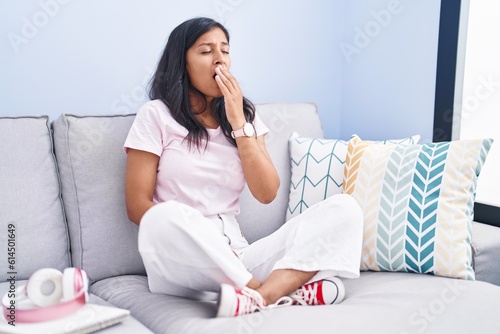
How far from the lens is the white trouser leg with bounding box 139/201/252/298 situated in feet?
3.86

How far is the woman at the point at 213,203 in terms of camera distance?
1208 mm

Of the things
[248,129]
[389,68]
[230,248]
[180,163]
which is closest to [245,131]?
[248,129]

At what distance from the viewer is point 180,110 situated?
161 centimetres

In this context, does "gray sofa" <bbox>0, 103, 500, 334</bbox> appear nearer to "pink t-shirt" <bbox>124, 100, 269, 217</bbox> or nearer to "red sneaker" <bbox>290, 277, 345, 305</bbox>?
"red sneaker" <bbox>290, 277, 345, 305</bbox>

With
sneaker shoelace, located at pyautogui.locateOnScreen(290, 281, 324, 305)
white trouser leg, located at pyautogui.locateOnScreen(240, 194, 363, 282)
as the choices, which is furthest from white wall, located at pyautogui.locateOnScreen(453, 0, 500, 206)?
sneaker shoelace, located at pyautogui.locateOnScreen(290, 281, 324, 305)

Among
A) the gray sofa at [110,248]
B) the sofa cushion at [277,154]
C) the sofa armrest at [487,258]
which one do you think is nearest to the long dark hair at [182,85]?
the gray sofa at [110,248]

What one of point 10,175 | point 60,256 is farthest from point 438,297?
point 10,175

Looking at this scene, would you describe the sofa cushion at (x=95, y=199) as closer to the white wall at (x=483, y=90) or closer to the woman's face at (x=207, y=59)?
the woman's face at (x=207, y=59)

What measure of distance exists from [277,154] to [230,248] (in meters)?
0.64

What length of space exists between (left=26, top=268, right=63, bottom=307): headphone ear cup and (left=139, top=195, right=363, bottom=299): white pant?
0.64ft

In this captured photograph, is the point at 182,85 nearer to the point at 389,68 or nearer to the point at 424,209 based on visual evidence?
the point at 424,209

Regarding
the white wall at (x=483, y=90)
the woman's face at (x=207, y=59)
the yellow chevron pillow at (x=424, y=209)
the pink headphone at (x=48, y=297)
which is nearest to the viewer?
the pink headphone at (x=48, y=297)

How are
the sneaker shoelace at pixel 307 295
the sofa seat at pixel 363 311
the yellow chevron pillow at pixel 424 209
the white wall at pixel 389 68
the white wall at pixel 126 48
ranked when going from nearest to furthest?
the sofa seat at pixel 363 311 → the sneaker shoelace at pixel 307 295 → the yellow chevron pillow at pixel 424 209 → the white wall at pixel 126 48 → the white wall at pixel 389 68

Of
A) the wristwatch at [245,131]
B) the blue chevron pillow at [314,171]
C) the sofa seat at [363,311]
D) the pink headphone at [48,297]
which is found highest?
the wristwatch at [245,131]
